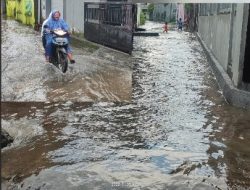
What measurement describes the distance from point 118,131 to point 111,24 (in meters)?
10.7

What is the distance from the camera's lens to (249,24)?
27.2 ft

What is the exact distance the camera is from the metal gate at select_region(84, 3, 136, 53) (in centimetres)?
1501

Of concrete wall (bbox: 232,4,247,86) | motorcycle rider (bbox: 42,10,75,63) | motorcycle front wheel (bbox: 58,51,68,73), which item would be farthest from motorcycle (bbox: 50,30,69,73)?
concrete wall (bbox: 232,4,247,86)

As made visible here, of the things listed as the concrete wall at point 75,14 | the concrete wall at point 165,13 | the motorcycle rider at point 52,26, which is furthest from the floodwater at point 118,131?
the concrete wall at point 165,13

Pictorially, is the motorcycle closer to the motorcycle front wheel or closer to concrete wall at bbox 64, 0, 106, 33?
the motorcycle front wheel

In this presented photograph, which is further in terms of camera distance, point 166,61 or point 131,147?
point 166,61

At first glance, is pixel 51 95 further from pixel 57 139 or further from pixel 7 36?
pixel 7 36

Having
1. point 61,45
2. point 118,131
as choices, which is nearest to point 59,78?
point 61,45

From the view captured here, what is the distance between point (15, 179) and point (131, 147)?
181 cm

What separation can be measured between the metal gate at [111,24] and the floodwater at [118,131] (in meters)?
3.40

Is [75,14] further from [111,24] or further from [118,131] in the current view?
[118,131]

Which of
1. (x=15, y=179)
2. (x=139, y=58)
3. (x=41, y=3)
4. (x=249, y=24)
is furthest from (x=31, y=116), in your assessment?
(x=41, y=3)

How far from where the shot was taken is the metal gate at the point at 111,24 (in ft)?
49.2

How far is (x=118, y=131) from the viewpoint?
6375mm
